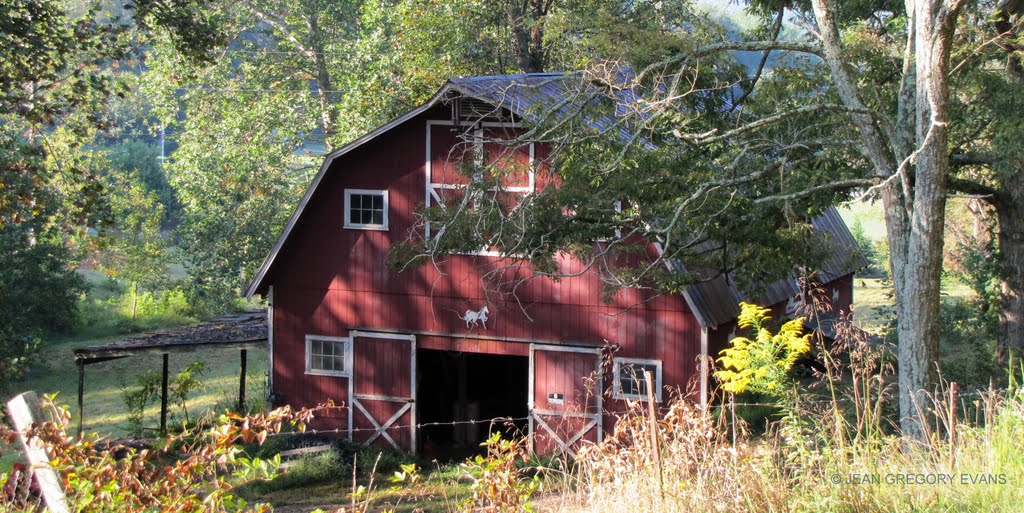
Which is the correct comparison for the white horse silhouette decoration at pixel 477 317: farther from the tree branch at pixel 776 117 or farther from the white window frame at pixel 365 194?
the tree branch at pixel 776 117

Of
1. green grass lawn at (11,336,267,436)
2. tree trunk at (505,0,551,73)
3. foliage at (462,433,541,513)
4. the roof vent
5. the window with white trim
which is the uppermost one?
tree trunk at (505,0,551,73)

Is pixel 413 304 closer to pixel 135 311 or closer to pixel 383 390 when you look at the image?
pixel 383 390

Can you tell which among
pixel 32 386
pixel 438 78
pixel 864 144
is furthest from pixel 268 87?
pixel 864 144

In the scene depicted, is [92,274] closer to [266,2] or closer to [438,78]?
[266,2]

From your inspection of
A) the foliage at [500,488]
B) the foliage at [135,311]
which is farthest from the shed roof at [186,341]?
the foliage at [500,488]

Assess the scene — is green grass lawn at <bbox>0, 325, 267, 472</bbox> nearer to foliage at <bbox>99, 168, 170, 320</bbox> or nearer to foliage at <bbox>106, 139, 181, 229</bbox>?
foliage at <bbox>99, 168, 170, 320</bbox>

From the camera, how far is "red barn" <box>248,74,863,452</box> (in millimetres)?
14281

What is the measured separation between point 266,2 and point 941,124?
82.9ft

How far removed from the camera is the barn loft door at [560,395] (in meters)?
14.8

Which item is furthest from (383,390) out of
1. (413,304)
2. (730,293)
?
(730,293)

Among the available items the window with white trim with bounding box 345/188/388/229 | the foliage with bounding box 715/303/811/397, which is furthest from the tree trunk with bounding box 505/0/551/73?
the foliage with bounding box 715/303/811/397

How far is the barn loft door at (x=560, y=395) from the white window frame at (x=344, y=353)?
3267 millimetres

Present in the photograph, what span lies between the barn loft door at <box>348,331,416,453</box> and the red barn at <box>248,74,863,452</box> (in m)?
0.02

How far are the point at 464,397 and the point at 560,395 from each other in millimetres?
3395
